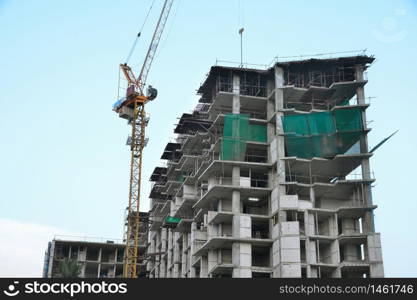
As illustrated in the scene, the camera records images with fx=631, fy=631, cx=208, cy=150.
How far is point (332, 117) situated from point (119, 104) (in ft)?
149

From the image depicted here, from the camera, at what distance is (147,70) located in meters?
127

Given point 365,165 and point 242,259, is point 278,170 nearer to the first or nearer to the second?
point 365,165

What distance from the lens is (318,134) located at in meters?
95.2

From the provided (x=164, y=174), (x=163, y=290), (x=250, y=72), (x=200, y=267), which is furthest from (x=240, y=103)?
(x=163, y=290)

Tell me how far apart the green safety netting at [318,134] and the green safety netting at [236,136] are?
19.2 feet

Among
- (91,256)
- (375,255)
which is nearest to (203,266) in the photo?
(375,255)

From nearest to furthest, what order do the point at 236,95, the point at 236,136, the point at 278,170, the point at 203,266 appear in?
the point at 278,170 < the point at 236,136 < the point at 203,266 < the point at 236,95

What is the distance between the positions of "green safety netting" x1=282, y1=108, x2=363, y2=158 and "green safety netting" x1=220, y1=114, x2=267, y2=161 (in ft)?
19.2

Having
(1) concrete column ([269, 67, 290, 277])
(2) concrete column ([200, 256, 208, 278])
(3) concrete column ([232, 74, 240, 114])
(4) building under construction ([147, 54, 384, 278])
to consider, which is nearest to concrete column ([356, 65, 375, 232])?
(4) building under construction ([147, 54, 384, 278])

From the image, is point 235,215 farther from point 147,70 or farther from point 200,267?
point 147,70

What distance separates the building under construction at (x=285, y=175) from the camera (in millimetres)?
89125

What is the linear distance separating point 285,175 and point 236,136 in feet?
31.1

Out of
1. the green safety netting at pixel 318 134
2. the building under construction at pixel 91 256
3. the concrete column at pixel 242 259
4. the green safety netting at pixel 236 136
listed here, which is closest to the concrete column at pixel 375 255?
the green safety netting at pixel 318 134

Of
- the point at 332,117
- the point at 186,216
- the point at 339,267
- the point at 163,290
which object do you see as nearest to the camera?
the point at 163,290
